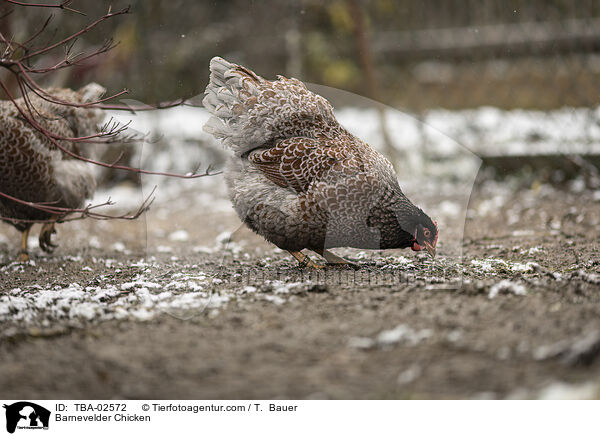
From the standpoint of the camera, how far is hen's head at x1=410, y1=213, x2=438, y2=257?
8.86ft

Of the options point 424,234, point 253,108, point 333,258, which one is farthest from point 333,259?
point 253,108

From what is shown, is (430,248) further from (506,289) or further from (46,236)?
(46,236)

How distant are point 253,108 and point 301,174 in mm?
463

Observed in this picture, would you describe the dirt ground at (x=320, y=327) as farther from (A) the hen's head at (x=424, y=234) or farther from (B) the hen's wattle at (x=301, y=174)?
(B) the hen's wattle at (x=301, y=174)

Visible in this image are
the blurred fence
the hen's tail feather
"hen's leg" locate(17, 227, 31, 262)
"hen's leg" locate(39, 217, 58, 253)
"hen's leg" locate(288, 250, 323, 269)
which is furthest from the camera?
the blurred fence

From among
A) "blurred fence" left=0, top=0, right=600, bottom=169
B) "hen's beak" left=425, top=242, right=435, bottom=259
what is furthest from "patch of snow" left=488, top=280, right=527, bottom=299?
"blurred fence" left=0, top=0, right=600, bottom=169

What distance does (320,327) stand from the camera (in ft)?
6.50

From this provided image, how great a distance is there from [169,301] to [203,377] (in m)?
0.83

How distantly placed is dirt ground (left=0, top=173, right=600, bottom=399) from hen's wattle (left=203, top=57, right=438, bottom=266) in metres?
0.19

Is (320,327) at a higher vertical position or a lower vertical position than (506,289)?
lower

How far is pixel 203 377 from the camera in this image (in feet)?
5.50

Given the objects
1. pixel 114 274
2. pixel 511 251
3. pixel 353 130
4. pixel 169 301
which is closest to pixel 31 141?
pixel 114 274
